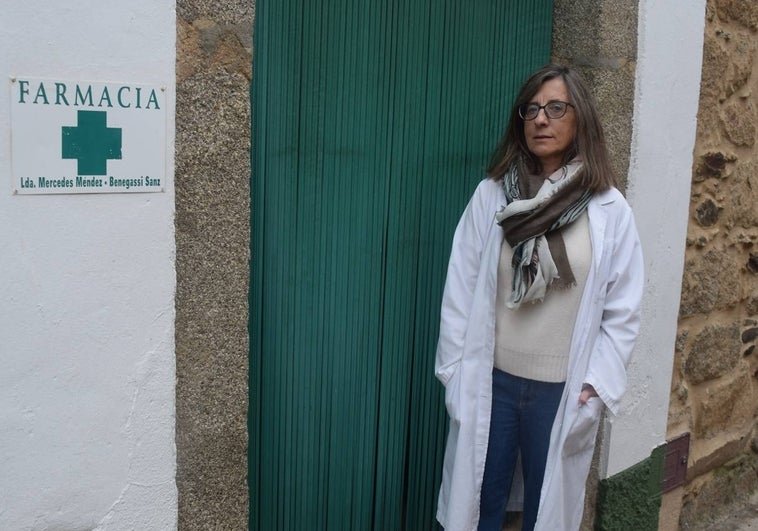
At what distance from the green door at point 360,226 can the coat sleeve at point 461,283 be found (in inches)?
13.8

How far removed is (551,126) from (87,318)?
1.58m

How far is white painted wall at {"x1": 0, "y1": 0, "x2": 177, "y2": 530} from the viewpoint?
2.13m

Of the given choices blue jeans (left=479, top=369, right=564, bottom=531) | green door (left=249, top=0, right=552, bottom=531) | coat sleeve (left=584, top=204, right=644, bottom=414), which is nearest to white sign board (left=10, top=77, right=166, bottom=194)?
green door (left=249, top=0, right=552, bottom=531)

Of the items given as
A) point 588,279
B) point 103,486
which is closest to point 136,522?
point 103,486

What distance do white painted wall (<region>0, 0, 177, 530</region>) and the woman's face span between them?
122cm

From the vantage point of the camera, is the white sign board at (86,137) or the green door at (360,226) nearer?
the white sign board at (86,137)

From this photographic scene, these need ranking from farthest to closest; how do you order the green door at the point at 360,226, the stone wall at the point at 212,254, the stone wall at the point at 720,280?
the stone wall at the point at 720,280 < the green door at the point at 360,226 < the stone wall at the point at 212,254

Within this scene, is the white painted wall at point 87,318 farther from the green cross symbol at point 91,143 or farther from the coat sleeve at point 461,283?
the coat sleeve at point 461,283

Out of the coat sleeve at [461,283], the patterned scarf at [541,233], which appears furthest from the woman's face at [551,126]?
the coat sleeve at [461,283]

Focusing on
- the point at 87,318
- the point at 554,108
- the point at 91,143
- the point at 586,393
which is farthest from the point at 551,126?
the point at 87,318

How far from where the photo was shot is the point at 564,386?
296cm

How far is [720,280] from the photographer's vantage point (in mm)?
4547

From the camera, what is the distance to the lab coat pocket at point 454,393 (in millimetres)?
2988

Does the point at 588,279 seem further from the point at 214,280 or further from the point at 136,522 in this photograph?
the point at 136,522
